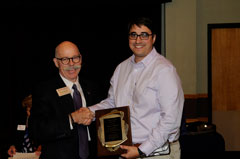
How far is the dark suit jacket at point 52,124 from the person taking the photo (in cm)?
198

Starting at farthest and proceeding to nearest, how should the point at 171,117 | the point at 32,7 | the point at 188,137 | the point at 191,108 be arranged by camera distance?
the point at 191,108
the point at 32,7
the point at 188,137
the point at 171,117

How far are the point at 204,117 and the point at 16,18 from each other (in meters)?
3.87

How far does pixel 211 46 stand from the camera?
543cm

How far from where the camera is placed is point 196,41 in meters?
5.38

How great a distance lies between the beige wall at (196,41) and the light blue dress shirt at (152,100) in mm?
3284

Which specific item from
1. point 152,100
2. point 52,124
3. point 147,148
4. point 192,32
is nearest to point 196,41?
point 192,32

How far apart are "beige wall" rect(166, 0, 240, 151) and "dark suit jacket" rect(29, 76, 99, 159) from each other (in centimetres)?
344

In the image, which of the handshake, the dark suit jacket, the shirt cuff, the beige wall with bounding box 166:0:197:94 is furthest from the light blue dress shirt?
the beige wall with bounding box 166:0:197:94

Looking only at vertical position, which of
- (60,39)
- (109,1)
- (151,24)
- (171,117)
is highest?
(109,1)

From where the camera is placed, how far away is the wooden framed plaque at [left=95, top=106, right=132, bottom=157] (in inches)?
73.7

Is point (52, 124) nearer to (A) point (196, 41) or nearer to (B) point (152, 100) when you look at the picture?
(B) point (152, 100)

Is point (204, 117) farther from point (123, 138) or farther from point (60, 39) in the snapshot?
point (123, 138)

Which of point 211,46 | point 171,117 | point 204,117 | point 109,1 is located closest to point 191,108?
point 204,117

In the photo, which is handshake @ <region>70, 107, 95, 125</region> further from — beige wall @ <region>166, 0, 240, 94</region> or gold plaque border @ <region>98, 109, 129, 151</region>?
beige wall @ <region>166, 0, 240, 94</region>
